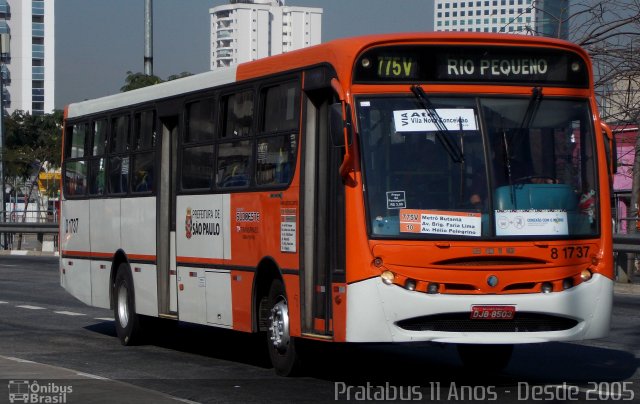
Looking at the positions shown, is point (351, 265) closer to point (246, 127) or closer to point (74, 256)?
point (246, 127)

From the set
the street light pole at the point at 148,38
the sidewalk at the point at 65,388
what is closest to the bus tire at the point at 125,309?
the sidewalk at the point at 65,388

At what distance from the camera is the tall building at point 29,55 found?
13038 centimetres

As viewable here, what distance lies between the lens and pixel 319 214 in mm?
11008

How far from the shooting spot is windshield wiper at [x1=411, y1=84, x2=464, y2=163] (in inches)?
410

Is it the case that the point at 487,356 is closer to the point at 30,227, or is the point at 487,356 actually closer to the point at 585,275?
the point at 585,275

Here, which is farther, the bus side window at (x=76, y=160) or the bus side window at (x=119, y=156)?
the bus side window at (x=76, y=160)

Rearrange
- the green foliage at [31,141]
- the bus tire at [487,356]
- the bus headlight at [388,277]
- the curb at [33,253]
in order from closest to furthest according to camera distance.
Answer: the bus headlight at [388,277] < the bus tire at [487,356] < the curb at [33,253] < the green foliage at [31,141]

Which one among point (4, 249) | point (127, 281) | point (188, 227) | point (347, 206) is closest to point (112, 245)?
point (127, 281)

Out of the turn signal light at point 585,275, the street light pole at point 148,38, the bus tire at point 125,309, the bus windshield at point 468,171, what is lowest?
the bus tire at point 125,309

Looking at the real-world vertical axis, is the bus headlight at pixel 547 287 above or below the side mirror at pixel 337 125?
below

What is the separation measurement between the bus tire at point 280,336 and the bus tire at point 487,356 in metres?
1.61

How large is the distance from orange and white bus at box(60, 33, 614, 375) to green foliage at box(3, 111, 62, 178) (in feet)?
197

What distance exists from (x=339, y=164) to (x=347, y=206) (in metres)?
0.44

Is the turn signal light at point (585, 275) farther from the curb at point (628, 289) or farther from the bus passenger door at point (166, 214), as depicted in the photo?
the curb at point (628, 289)
